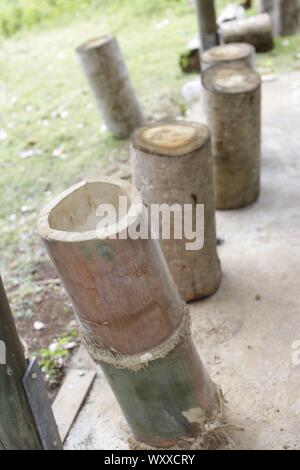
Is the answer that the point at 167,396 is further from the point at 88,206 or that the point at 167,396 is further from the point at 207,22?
the point at 207,22

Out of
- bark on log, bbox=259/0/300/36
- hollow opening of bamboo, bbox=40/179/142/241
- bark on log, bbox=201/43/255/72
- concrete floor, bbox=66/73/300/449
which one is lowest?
concrete floor, bbox=66/73/300/449

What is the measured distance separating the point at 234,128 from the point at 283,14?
152 inches

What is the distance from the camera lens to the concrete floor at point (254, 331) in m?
2.54

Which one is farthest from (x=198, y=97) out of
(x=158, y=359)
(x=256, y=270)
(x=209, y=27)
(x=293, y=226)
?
(x=158, y=359)

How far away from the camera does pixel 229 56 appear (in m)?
4.14

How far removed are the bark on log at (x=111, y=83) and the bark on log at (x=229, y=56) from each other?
1.24 meters

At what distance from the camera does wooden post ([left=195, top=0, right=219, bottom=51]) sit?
5312 mm

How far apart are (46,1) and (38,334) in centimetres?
796

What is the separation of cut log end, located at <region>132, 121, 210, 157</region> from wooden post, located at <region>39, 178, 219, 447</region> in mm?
863

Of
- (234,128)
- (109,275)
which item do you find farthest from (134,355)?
(234,128)

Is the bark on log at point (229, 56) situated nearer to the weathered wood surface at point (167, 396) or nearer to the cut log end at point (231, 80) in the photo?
the cut log end at point (231, 80)

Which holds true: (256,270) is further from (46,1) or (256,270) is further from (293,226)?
(46,1)

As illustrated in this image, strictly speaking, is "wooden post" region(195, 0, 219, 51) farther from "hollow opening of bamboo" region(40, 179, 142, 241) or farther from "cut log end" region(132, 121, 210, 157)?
"hollow opening of bamboo" region(40, 179, 142, 241)

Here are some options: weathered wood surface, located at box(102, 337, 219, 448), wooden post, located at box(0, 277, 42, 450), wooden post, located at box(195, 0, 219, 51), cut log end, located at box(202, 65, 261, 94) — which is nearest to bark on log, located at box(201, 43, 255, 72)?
cut log end, located at box(202, 65, 261, 94)
